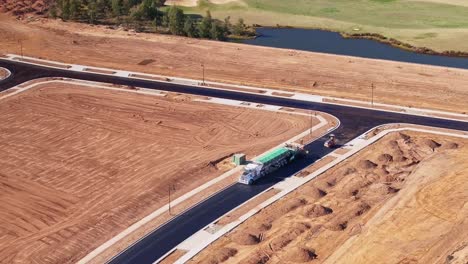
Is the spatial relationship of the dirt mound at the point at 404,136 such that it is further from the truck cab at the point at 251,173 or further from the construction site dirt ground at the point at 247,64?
the truck cab at the point at 251,173

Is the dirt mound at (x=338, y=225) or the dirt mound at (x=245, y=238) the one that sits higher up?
the dirt mound at (x=338, y=225)

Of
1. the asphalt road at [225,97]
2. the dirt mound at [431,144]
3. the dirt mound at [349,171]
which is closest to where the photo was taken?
the asphalt road at [225,97]

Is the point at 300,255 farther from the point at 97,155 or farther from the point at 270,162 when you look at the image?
the point at 97,155

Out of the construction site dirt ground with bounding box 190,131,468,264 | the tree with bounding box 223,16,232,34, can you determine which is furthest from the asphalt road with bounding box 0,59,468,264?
the tree with bounding box 223,16,232,34

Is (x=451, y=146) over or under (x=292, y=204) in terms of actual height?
over

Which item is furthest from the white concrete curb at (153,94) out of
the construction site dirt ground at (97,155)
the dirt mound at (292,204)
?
the dirt mound at (292,204)

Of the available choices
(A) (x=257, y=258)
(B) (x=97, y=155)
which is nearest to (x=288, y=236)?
(A) (x=257, y=258)
